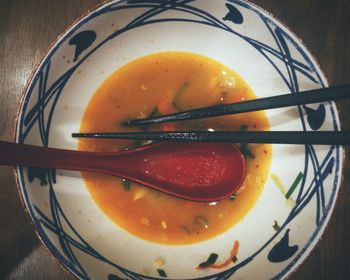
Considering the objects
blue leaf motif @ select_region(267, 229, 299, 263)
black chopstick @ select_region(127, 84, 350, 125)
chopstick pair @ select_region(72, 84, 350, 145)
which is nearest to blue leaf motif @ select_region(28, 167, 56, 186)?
chopstick pair @ select_region(72, 84, 350, 145)

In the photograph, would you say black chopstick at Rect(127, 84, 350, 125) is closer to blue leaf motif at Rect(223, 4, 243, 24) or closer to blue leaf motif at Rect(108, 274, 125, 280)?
blue leaf motif at Rect(223, 4, 243, 24)

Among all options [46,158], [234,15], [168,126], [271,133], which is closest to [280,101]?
[271,133]

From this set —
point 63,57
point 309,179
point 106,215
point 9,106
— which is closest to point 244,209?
point 309,179

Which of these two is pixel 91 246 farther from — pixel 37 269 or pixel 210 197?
pixel 210 197

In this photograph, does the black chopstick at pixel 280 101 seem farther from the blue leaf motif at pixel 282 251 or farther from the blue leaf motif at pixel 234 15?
the blue leaf motif at pixel 282 251

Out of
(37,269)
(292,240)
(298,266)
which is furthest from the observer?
(37,269)

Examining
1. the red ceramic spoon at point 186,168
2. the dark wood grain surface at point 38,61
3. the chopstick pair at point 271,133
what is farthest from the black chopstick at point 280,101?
the dark wood grain surface at point 38,61

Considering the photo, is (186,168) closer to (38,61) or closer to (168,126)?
(168,126)
